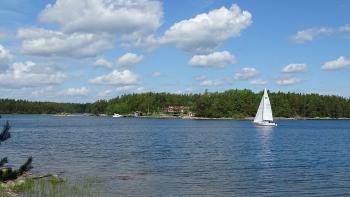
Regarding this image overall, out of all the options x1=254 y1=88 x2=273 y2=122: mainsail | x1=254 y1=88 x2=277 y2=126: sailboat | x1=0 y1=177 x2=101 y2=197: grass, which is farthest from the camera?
x1=254 y1=88 x2=277 y2=126: sailboat

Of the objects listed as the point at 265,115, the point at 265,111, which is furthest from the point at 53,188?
the point at 265,115

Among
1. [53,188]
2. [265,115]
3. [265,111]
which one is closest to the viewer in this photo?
[53,188]

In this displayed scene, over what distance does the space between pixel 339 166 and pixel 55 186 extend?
30034 millimetres

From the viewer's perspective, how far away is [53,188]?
33.2 m

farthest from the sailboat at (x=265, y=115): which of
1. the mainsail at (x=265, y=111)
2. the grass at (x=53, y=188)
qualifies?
the grass at (x=53, y=188)

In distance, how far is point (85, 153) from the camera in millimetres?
64688

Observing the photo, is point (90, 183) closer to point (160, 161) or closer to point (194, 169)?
point (194, 169)

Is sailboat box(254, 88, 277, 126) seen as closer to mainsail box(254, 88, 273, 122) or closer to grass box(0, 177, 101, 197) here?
mainsail box(254, 88, 273, 122)

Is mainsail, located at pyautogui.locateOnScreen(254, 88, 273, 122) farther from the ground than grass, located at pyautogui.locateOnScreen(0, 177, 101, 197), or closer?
farther from the ground

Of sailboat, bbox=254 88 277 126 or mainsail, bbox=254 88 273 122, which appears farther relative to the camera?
sailboat, bbox=254 88 277 126

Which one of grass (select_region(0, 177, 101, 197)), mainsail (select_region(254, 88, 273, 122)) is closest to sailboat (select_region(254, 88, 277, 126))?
mainsail (select_region(254, 88, 273, 122))

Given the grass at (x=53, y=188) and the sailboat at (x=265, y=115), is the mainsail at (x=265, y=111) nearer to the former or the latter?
the sailboat at (x=265, y=115)

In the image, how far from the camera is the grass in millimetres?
30938

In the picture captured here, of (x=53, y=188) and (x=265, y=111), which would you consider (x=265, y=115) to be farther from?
(x=53, y=188)
